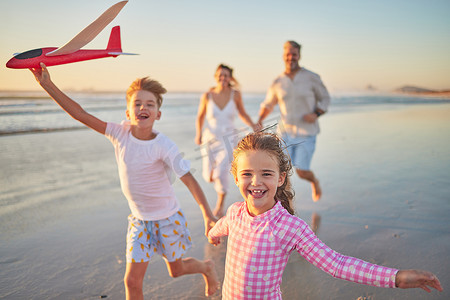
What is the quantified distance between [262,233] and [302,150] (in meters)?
3.49

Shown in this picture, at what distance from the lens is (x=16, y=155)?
25.9 feet

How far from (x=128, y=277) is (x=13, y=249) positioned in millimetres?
1925

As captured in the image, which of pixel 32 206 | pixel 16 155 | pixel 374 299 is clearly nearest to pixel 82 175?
pixel 32 206

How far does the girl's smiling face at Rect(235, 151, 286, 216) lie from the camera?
78.4 inches

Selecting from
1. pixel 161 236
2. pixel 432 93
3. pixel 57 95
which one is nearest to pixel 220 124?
pixel 161 236

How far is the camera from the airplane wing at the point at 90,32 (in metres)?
2.81

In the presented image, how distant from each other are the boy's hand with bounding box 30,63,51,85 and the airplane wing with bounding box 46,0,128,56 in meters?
0.13

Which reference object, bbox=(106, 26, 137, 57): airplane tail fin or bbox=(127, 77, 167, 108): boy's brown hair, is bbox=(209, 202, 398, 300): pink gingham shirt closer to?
bbox=(127, 77, 167, 108): boy's brown hair

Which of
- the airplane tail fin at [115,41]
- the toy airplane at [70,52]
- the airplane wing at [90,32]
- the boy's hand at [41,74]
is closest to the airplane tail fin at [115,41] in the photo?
the airplane tail fin at [115,41]

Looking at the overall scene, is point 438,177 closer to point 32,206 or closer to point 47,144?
point 32,206

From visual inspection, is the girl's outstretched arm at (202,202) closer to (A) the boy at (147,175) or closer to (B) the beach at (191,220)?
(A) the boy at (147,175)

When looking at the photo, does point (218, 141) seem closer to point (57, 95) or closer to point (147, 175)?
point (147, 175)

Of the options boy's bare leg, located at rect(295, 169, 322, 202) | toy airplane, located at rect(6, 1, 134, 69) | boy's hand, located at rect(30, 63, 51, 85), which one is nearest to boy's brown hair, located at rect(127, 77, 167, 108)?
toy airplane, located at rect(6, 1, 134, 69)

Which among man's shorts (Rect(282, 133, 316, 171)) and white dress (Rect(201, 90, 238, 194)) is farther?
white dress (Rect(201, 90, 238, 194))
